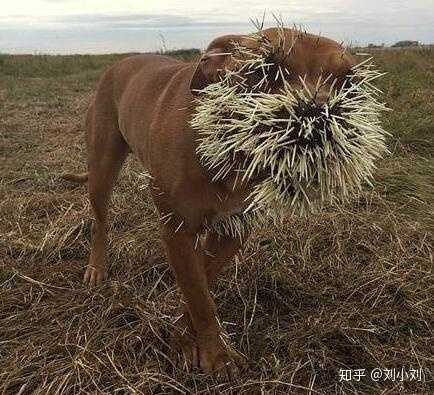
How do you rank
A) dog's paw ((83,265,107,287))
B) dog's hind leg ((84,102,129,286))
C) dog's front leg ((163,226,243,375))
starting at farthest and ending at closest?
1. dog's hind leg ((84,102,129,286))
2. dog's paw ((83,265,107,287))
3. dog's front leg ((163,226,243,375))

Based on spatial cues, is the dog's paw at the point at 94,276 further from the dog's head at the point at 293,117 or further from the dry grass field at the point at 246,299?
the dog's head at the point at 293,117

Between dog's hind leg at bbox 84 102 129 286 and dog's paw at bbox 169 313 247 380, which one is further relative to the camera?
dog's hind leg at bbox 84 102 129 286

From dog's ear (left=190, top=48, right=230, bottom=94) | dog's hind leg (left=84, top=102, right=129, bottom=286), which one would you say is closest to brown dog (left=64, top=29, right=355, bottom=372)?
dog's ear (left=190, top=48, right=230, bottom=94)

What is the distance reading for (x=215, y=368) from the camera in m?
2.62

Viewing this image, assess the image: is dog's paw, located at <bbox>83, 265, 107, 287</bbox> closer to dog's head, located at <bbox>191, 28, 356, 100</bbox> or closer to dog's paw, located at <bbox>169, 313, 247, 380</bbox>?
dog's paw, located at <bbox>169, 313, 247, 380</bbox>

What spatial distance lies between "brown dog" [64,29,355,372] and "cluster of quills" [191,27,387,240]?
0.08 metres

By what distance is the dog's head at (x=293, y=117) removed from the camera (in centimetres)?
167

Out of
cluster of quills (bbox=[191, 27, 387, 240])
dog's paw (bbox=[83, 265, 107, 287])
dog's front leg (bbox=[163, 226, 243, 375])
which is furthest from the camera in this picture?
dog's paw (bbox=[83, 265, 107, 287])

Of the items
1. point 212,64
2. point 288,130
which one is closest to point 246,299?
point 212,64

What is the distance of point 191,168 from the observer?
2346 millimetres

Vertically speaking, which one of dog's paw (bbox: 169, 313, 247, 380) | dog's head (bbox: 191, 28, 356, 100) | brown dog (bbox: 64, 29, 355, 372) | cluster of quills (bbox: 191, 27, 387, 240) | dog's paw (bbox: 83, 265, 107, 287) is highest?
dog's head (bbox: 191, 28, 356, 100)

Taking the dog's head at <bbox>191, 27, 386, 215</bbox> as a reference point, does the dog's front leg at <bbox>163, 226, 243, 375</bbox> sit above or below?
below

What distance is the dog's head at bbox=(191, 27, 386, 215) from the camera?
1.67 meters

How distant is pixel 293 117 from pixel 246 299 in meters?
1.73
